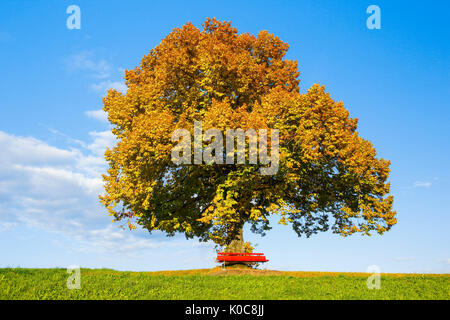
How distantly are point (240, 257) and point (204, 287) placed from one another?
747cm

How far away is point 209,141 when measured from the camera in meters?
21.7

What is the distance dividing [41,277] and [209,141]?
36.2ft

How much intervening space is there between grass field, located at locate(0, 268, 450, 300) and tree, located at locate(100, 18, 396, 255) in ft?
17.0

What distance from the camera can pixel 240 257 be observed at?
23484mm

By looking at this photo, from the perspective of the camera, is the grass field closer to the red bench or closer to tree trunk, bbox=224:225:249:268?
the red bench

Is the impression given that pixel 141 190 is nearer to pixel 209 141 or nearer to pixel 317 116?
pixel 209 141

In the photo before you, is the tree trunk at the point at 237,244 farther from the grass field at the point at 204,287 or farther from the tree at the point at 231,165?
the grass field at the point at 204,287

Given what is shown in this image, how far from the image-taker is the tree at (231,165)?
22.0 metres

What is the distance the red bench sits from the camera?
2336cm

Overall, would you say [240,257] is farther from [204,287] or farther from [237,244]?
[204,287]

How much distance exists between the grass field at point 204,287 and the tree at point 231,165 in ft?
17.0

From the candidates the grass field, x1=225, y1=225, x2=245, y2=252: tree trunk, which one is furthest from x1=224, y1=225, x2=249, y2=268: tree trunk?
the grass field

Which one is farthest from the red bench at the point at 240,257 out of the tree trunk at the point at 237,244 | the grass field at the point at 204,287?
the grass field at the point at 204,287
